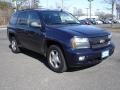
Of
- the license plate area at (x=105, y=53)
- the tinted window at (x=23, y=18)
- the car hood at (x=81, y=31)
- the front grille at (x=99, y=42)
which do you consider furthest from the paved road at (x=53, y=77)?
the tinted window at (x=23, y=18)

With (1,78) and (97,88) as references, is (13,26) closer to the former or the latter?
(1,78)

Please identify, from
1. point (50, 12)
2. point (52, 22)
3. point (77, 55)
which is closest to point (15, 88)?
point (77, 55)

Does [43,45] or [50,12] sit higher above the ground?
[50,12]

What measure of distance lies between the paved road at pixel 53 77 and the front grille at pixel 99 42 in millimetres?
768

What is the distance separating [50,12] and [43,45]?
4.28 feet

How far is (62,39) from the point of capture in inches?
Result: 249

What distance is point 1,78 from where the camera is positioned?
626 centimetres

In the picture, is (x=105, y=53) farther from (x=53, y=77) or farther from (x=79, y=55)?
(x=53, y=77)

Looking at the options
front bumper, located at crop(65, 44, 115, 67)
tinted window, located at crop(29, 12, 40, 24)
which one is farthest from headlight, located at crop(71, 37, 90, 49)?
tinted window, located at crop(29, 12, 40, 24)

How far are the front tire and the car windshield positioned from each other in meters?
0.97

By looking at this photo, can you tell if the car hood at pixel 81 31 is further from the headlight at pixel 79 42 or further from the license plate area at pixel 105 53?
the license plate area at pixel 105 53

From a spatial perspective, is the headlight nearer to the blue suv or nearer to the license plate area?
the blue suv

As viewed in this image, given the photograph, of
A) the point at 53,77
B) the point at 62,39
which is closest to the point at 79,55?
the point at 62,39

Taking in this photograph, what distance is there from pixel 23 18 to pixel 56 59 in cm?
273
